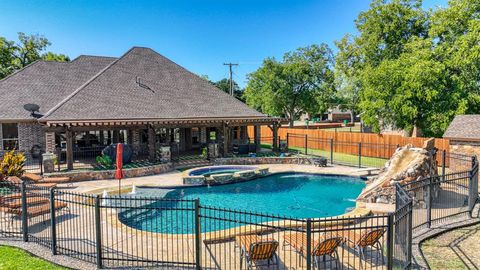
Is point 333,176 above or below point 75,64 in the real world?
below

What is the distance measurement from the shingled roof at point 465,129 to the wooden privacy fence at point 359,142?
7.79 ft

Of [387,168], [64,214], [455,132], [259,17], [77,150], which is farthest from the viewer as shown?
[259,17]

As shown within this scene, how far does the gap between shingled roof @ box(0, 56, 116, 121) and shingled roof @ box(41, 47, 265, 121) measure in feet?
6.45

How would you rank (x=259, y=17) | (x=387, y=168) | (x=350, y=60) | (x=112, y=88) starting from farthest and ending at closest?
(x=350, y=60)
(x=259, y=17)
(x=112, y=88)
(x=387, y=168)

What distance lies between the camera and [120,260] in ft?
23.7

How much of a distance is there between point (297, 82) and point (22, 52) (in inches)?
1427

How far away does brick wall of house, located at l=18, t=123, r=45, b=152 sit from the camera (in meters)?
20.6

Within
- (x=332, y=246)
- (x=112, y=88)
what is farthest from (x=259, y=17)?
(x=332, y=246)

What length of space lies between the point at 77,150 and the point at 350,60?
1284 inches

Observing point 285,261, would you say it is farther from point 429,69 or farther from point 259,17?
point 259,17

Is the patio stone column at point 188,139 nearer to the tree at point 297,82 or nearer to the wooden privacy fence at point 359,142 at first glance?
the wooden privacy fence at point 359,142

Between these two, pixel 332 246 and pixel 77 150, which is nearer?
pixel 332 246

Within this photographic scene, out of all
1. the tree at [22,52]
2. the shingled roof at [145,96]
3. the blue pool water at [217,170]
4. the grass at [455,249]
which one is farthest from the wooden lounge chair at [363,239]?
the tree at [22,52]

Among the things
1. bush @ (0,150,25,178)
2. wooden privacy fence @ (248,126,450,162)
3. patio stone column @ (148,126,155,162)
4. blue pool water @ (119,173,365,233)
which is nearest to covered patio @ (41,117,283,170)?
patio stone column @ (148,126,155,162)
